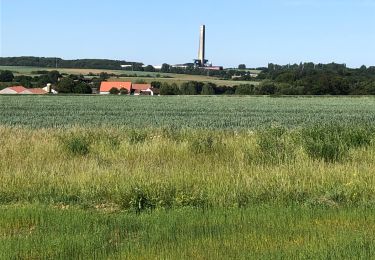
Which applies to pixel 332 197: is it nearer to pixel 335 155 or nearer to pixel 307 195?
pixel 307 195

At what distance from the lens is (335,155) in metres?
13.2

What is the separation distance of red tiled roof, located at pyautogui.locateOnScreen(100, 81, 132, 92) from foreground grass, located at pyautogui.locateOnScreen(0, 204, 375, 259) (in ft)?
338

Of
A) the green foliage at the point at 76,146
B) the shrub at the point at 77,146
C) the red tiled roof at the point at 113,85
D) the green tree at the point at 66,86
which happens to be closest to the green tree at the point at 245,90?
the red tiled roof at the point at 113,85

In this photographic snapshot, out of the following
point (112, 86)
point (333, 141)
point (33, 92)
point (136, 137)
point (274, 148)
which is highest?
point (333, 141)

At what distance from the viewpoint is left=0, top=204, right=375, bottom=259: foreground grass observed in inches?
216

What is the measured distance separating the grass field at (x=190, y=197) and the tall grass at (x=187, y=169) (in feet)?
0.10

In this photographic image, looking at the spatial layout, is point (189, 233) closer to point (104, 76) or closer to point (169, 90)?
point (169, 90)

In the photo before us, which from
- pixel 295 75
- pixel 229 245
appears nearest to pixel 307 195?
pixel 229 245

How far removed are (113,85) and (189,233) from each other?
109437mm

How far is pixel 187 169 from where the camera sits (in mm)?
11008

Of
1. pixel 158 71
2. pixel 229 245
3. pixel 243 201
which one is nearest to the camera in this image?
pixel 229 245

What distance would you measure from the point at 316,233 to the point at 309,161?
5853 mm

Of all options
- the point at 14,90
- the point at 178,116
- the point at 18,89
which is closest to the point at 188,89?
the point at 18,89

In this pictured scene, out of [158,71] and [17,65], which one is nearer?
[17,65]
